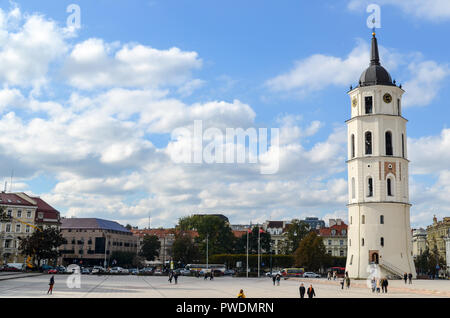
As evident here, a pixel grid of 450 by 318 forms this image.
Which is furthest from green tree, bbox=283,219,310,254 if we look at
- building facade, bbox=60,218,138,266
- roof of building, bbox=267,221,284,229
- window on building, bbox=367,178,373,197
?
roof of building, bbox=267,221,284,229

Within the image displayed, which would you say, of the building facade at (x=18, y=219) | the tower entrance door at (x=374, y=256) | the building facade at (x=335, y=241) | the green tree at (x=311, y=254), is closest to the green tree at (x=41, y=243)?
the building facade at (x=18, y=219)

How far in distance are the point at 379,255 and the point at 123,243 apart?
4193 inches

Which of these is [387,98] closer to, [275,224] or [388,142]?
[388,142]

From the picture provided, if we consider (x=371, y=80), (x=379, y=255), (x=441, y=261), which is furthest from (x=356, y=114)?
(x=441, y=261)

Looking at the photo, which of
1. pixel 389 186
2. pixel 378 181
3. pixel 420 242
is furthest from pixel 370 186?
pixel 420 242

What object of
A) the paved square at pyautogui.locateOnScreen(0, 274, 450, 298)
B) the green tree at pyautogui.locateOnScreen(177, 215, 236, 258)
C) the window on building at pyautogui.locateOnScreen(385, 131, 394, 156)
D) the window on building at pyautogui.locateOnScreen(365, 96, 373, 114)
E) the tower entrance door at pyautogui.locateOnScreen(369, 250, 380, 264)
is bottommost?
the paved square at pyautogui.locateOnScreen(0, 274, 450, 298)

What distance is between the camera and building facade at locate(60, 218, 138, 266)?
A: 148 meters

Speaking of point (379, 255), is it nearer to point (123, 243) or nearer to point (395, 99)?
point (395, 99)

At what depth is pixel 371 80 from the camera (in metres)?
79.1

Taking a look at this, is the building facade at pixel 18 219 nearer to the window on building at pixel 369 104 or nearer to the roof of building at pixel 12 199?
the roof of building at pixel 12 199

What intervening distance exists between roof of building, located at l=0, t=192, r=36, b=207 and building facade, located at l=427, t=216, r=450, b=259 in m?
108

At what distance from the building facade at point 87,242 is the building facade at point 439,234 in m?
93.9

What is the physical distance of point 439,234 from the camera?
144m

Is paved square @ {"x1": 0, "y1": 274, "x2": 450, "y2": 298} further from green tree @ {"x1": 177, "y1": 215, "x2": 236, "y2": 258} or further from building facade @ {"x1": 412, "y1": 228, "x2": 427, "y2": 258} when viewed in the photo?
building facade @ {"x1": 412, "y1": 228, "x2": 427, "y2": 258}
